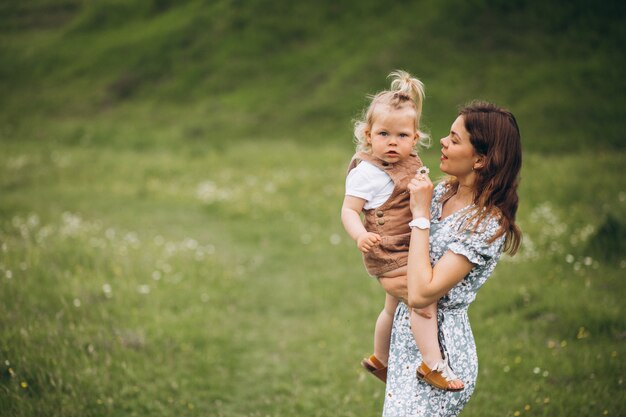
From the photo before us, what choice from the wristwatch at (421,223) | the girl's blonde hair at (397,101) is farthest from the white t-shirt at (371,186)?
the wristwatch at (421,223)

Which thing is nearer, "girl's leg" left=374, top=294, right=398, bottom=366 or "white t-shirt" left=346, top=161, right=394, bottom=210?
"white t-shirt" left=346, top=161, right=394, bottom=210

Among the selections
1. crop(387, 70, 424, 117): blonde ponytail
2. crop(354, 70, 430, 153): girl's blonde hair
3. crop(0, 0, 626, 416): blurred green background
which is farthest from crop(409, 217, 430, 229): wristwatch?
crop(0, 0, 626, 416): blurred green background

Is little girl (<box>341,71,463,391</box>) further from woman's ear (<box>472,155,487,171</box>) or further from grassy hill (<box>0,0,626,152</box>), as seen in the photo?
grassy hill (<box>0,0,626,152</box>)

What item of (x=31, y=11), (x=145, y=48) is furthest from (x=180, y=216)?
(x=31, y=11)

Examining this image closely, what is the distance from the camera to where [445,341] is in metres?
4.00

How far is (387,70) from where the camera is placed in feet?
77.3

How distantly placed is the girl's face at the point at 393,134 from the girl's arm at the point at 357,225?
370 millimetres

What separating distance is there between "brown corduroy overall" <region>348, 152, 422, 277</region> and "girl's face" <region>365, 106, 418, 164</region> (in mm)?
90

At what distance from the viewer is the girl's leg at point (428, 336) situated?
12.6 feet

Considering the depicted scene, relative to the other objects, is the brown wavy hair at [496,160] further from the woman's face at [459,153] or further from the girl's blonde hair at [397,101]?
the girl's blonde hair at [397,101]

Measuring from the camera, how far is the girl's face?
4125mm

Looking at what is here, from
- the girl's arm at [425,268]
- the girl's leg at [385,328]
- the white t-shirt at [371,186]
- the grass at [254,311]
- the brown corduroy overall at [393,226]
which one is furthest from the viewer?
the grass at [254,311]

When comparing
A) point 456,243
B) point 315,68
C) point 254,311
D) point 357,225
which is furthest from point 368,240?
point 315,68

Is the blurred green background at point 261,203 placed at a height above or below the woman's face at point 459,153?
below
